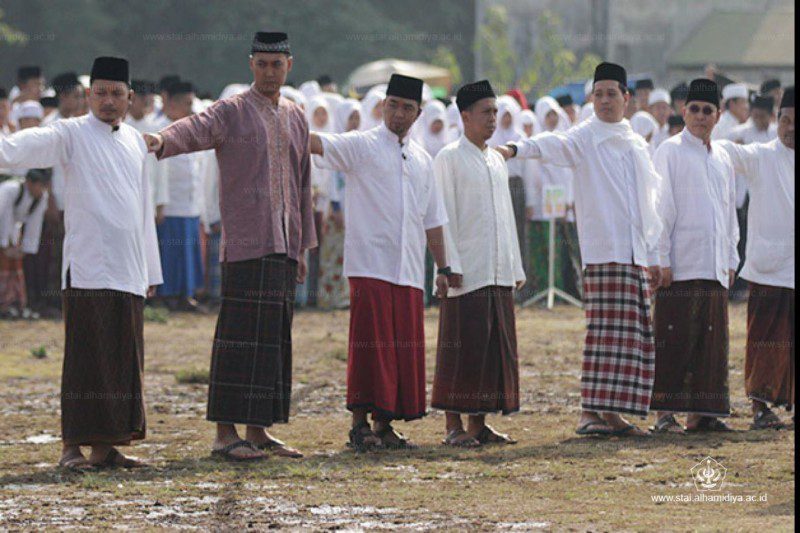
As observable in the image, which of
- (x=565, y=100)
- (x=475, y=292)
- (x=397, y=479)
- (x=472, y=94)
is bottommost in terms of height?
(x=397, y=479)

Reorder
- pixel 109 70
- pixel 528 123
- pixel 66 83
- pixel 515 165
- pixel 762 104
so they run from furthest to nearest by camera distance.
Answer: pixel 528 123
pixel 515 165
pixel 66 83
pixel 762 104
pixel 109 70

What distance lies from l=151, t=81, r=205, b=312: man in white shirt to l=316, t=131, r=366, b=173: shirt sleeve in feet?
21.6

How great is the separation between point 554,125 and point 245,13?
86.2 feet

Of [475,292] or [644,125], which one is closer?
[475,292]

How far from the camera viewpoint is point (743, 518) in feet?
20.6

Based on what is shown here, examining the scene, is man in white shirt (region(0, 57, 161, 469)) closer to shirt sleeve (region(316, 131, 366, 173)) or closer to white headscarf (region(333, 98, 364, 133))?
shirt sleeve (region(316, 131, 366, 173))

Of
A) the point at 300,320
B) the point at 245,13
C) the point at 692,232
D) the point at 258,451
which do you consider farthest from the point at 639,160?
the point at 245,13

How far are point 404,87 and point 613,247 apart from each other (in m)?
1.44

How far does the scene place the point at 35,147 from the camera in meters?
7.19

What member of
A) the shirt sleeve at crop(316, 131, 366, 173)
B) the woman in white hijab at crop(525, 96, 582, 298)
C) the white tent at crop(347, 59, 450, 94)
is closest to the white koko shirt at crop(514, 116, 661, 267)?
the shirt sleeve at crop(316, 131, 366, 173)

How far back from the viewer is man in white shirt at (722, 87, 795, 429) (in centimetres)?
913

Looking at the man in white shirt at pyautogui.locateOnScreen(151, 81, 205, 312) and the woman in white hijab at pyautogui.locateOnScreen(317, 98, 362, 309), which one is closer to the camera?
the man in white shirt at pyautogui.locateOnScreen(151, 81, 205, 312)

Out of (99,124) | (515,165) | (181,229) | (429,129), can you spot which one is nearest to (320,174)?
(429,129)

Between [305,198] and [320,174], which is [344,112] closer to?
[320,174]
